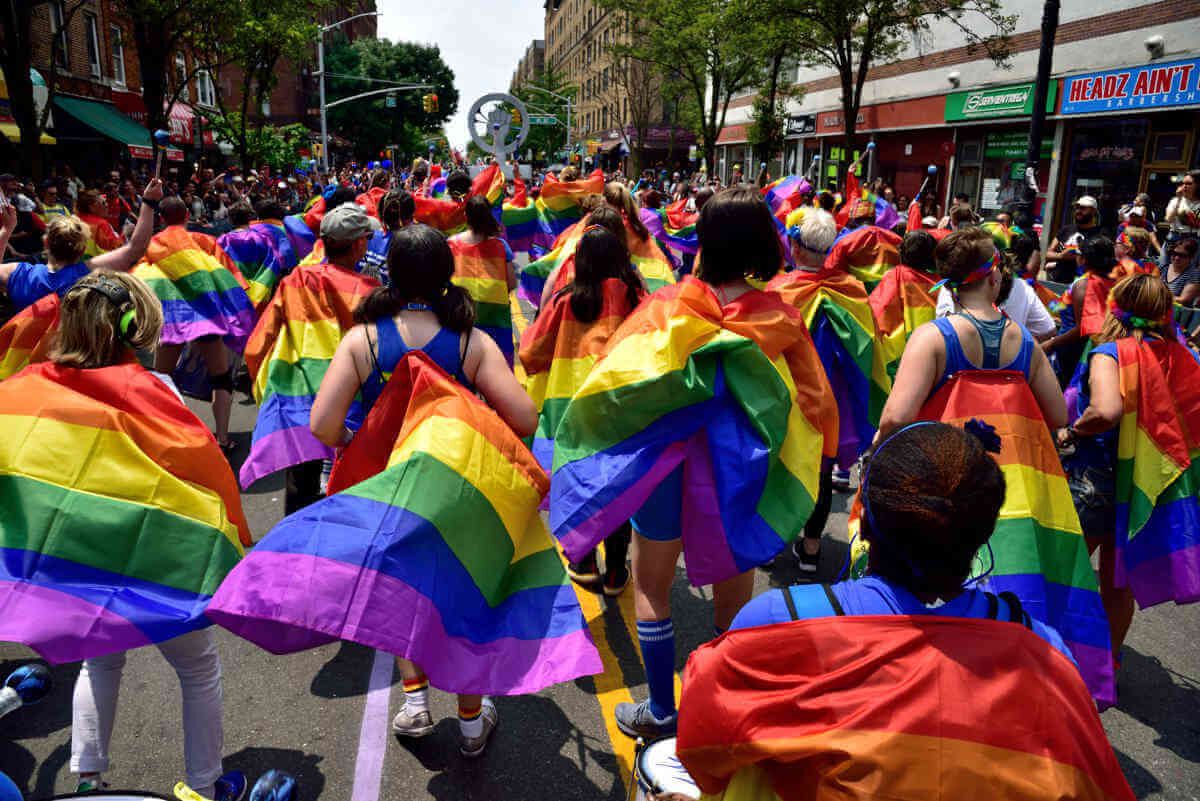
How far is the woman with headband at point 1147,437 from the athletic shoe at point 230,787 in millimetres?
3491

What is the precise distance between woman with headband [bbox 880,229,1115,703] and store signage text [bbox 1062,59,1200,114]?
19.0 metres

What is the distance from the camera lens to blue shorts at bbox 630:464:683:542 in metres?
3.02

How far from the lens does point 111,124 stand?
2847 centimetres

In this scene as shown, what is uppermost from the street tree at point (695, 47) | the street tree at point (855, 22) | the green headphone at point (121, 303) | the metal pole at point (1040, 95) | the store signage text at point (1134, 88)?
the street tree at point (695, 47)

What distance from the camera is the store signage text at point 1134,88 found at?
58.5ft

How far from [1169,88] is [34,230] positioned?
21390 millimetres

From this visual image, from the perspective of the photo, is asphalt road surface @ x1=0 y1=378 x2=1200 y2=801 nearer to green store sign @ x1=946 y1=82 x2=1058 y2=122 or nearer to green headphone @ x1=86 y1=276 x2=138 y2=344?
green headphone @ x1=86 y1=276 x2=138 y2=344

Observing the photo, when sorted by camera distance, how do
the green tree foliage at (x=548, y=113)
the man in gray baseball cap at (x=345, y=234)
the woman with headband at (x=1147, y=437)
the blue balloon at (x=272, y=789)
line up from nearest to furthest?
the blue balloon at (x=272, y=789)
the woman with headband at (x=1147, y=437)
the man in gray baseball cap at (x=345, y=234)
the green tree foliage at (x=548, y=113)

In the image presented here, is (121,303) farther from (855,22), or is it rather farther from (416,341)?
(855,22)

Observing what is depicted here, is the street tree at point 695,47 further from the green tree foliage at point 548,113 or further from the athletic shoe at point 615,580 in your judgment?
the green tree foliage at point 548,113

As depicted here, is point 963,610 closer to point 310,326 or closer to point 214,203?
point 310,326

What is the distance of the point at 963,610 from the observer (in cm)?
156

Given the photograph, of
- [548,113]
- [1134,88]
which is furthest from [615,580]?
[548,113]

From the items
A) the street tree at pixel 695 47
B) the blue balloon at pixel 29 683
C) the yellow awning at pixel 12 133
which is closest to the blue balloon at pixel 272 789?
the blue balloon at pixel 29 683
